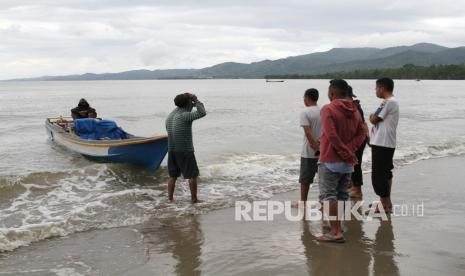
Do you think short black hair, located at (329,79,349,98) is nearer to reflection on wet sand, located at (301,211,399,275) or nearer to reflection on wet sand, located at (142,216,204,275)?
reflection on wet sand, located at (301,211,399,275)

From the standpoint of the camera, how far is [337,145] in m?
5.19

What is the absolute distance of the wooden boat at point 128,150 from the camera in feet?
35.0

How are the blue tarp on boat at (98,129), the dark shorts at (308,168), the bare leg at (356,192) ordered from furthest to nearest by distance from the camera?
the blue tarp on boat at (98,129) → the bare leg at (356,192) → the dark shorts at (308,168)

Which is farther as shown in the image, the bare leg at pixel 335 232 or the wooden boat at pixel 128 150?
the wooden boat at pixel 128 150

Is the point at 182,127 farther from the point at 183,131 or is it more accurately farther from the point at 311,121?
the point at 311,121

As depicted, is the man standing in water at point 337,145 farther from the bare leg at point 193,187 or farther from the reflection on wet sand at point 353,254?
the bare leg at point 193,187

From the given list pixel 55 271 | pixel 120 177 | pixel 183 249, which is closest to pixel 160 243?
pixel 183 249

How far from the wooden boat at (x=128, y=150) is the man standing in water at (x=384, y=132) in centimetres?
501

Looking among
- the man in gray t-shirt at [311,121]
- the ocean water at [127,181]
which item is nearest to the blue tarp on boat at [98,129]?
the ocean water at [127,181]

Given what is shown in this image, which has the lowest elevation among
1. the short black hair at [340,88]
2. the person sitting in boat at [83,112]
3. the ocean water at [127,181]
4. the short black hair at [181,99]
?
the ocean water at [127,181]

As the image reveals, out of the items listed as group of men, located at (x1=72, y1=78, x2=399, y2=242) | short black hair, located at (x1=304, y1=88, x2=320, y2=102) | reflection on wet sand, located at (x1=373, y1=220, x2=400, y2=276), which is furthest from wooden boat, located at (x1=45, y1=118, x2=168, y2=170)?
reflection on wet sand, located at (x1=373, y1=220, x2=400, y2=276)

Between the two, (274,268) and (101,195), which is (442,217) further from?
(101,195)

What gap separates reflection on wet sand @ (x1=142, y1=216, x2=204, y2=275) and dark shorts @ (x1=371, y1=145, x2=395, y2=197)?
2601 mm

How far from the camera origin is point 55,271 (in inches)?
203
